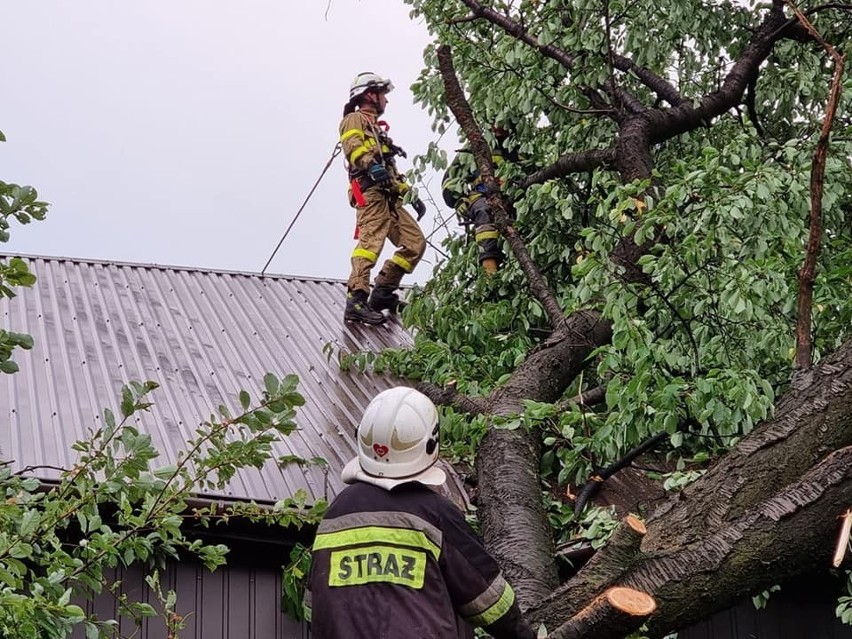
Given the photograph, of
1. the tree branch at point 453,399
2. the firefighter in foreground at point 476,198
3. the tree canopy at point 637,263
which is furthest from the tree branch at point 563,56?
the tree branch at point 453,399

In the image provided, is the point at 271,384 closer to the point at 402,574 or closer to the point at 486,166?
the point at 402,574

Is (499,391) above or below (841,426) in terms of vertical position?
above

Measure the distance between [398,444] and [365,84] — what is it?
17.4ft

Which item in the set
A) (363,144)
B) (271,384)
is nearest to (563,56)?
(363,144)

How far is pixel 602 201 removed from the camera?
5.89 meters

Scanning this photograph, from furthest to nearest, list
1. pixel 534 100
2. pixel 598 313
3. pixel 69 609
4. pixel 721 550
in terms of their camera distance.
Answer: pixel 534 100, pixel 598 313, pixel 721 550, pixel 69 609

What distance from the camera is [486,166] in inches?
261

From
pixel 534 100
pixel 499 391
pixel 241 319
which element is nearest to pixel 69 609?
pixel 499 391

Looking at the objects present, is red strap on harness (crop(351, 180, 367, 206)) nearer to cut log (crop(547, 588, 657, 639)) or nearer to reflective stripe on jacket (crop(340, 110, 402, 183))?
reflective stripe on jacket (crop(340, 110, 402, 183))

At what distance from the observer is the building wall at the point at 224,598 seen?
16.7 feet

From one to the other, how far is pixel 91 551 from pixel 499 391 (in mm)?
2392

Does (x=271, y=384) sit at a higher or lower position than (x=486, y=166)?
lower

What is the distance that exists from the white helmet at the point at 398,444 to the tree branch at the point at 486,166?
9.08ft

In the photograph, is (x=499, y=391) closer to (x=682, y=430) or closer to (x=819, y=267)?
(x=682, y=430)
